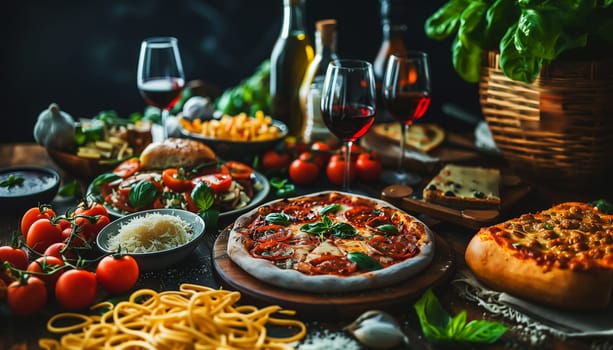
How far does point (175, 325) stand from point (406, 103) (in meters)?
1.59

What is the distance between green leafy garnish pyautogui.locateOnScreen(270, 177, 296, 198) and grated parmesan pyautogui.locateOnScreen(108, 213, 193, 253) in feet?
2.32

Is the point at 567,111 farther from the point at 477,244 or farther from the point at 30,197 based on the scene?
the point at 30,197

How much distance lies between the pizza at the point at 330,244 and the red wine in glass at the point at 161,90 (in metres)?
0.98

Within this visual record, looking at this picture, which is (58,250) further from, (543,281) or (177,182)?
(543,281)

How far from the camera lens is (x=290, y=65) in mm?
3709

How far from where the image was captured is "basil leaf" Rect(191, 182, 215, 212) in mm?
2648

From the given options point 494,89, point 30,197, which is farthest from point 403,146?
point 30,197

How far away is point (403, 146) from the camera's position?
10.4ft

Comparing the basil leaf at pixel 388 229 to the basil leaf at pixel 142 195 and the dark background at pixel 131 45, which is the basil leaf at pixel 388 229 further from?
the dark background at pixel 131 45

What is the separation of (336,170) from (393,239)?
0.86 meters

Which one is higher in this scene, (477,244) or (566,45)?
(566,45)

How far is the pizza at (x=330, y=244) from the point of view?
6.93 feet

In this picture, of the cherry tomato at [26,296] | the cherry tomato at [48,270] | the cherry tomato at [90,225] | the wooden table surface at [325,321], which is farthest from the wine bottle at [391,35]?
the cherry tomato at [26,296]

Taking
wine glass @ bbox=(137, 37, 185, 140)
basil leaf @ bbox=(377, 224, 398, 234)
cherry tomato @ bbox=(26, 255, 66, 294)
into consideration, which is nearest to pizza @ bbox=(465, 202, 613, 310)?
basil leaf @ bbox=(377, 224, 398, 234)
